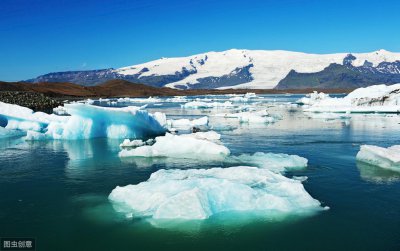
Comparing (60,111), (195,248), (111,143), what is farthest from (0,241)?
(60,111)

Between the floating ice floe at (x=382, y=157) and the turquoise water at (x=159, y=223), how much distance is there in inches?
11.4

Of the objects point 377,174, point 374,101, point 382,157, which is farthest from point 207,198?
point 374,101

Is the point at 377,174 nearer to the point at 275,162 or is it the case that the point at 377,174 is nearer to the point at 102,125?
the point at 275,162

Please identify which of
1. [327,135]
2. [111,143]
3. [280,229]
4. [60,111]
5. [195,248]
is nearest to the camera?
[195,248]

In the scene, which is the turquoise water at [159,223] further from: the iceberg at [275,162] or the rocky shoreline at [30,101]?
the rocky shoreline at [30,101]

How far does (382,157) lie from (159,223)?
268 inches

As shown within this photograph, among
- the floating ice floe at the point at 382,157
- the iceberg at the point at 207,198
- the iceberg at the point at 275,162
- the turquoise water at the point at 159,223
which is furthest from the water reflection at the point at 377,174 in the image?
the iceberg at the point at 207,198

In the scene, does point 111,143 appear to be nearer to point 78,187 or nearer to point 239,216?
point 78,187

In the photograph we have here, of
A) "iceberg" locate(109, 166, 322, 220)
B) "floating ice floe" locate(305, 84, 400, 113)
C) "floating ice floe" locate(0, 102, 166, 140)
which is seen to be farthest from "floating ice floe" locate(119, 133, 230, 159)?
"floating ice floe" locate(305, 84, 400, 113)

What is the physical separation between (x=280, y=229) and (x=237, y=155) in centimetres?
642

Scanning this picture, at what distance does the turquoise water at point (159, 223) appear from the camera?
641cm

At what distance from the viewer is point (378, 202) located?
8281 mm

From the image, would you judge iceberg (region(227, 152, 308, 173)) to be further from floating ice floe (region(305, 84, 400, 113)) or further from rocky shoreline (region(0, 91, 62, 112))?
rocky shoreline (region(0, 91, 62, 112))

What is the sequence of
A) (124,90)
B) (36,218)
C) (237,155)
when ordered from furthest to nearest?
(124,90) → (237,155) → (36,218)
